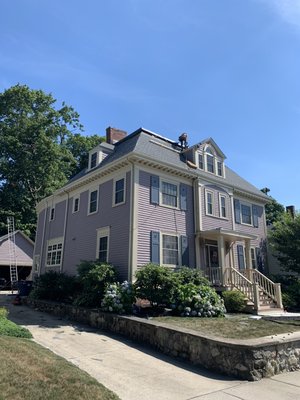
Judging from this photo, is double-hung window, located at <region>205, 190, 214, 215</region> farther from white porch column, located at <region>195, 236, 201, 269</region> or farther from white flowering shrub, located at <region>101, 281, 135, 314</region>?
white flowering shrub, located at <region>101, 281, 135, 314</region>

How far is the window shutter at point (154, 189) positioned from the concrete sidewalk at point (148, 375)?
6904 millimetres

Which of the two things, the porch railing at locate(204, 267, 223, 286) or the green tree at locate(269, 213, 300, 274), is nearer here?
the porch railing at locate(204, 267, 223, 286)

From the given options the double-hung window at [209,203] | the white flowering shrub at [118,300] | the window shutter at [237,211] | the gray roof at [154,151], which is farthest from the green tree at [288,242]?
the white flowering shrub at [118,300]

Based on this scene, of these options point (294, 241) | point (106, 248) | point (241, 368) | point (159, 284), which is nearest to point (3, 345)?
point (241, 368)

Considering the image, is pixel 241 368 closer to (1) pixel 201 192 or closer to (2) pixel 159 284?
(2) pixel 159 284

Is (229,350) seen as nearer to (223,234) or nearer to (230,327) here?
(230,327)

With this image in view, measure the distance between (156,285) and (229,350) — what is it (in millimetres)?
5209

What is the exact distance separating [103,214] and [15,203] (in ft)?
69.5

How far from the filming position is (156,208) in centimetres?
1472

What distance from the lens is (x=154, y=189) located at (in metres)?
14.9

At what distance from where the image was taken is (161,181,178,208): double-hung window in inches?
602

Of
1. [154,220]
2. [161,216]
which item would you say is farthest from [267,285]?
[154,220]

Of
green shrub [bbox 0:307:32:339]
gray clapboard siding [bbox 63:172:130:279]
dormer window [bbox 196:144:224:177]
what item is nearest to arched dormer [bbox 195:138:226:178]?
dormer window [bbox 196:144:224:177]

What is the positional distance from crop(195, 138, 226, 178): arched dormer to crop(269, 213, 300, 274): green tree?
15.3ft
